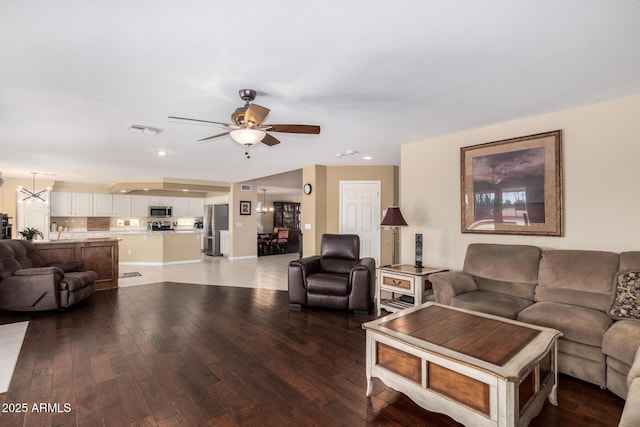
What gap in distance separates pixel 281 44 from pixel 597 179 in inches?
124

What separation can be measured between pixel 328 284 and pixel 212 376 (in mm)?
1920

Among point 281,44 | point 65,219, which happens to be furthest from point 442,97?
point 65,219

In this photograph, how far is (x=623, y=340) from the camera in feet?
6.66

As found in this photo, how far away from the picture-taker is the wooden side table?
11.9ft

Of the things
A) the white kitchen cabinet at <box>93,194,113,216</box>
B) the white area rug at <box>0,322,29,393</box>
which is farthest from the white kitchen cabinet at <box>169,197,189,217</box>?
the white area rug at <box>0,322,29,393</box>

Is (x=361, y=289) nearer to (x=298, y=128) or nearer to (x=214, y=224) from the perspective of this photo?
(x=298, y=128)

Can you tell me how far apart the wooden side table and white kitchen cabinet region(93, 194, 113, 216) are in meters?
8.66

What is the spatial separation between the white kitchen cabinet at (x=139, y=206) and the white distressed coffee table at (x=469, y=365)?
30.7 feet

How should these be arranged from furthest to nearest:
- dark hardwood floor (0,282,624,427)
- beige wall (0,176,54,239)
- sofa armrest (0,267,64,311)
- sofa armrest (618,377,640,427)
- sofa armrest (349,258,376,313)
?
beige wall (0,176,54,239) < sofa armrest (0,267,64,311) < sofa armrest (349,258,376,313) < dark hardwood floor (0,282,624,427) < sofa armrest (618,377,640,427)

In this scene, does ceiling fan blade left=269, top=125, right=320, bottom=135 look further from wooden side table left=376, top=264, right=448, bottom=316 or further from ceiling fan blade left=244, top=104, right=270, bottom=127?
wooden side table left=376, top=264, right=448, bottom=316

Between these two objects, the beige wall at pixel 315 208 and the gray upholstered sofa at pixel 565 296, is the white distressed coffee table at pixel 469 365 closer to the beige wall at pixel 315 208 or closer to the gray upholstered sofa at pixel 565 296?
the gray upholstered sofa at pixel 565 296

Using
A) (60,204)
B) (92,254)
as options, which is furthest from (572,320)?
(60,204)

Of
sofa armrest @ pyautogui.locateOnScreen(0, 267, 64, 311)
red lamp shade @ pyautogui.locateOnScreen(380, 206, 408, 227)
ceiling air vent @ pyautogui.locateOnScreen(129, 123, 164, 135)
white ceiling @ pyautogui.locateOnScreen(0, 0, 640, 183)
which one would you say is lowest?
sofa armrest @ pyautogui.locateOnScreen(0, 267, 64, 311)

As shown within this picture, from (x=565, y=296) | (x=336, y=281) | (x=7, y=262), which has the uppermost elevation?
(x=7, y=262)
